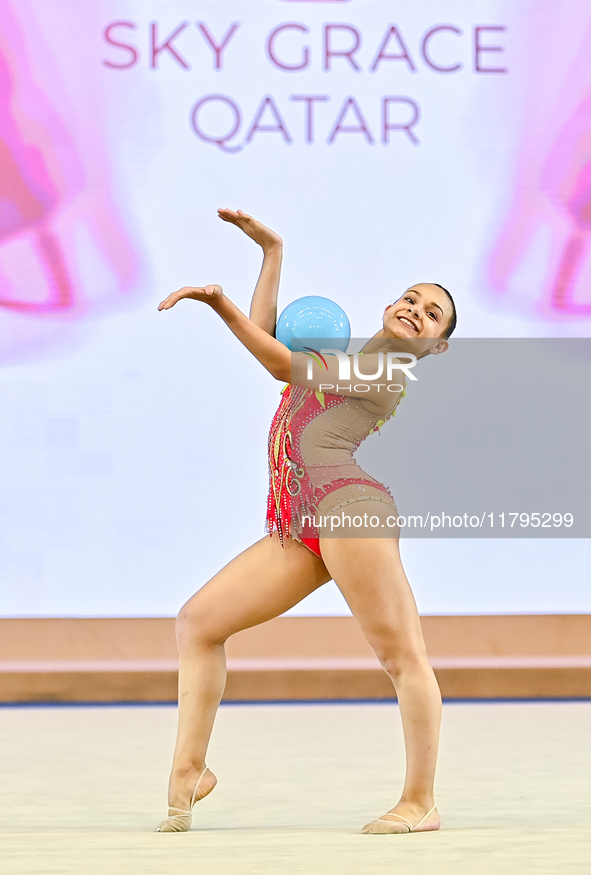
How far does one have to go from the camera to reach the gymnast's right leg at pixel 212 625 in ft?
6.50

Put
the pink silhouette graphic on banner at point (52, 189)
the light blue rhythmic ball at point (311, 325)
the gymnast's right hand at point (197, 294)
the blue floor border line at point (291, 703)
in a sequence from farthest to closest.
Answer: the pink silhouette graphic on banner at point (52, 189)
the blue floor border line at point (291, 703)
the light blue rhythmic ball at point (311, 325)
the gymnast's right hand at point (197, 294)

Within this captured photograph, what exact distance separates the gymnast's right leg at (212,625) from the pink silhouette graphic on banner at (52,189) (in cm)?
230

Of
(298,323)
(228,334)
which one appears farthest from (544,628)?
(298,323)

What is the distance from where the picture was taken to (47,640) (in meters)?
4.08

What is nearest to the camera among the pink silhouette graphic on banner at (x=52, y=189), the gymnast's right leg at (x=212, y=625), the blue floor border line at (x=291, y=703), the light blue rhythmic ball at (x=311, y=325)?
the gymnast's right leg at (x=212, y=625)

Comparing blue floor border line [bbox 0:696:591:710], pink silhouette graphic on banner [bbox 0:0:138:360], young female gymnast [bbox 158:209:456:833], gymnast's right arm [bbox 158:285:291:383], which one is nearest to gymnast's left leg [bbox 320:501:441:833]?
young female gymnast [bbox 158:209:456:833]

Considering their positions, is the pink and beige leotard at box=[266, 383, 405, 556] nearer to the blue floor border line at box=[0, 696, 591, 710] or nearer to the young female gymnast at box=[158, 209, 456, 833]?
the young female gymnast at box=[158, 209, 456, 833]

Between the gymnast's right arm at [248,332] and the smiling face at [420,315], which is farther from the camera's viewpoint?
the smiling face at [420,315]

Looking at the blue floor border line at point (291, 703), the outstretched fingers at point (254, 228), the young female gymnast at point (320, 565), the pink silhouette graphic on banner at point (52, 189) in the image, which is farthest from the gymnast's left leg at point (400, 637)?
the pink silhouette graphic on banner at point (52, 189)

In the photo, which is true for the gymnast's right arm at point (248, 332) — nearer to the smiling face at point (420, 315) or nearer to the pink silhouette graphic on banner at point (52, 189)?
the smiling face at point (420, 315)

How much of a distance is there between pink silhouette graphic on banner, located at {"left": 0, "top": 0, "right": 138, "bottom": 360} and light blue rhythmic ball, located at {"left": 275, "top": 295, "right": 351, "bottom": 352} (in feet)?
6.73

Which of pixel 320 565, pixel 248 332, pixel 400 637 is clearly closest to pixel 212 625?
pixel 320 565

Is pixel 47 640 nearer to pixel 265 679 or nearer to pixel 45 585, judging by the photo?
pixel 45 585

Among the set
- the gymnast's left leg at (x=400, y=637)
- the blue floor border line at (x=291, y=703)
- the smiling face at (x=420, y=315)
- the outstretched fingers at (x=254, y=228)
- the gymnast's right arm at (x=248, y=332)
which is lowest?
the blue floor border line at (x=291, y=703)
